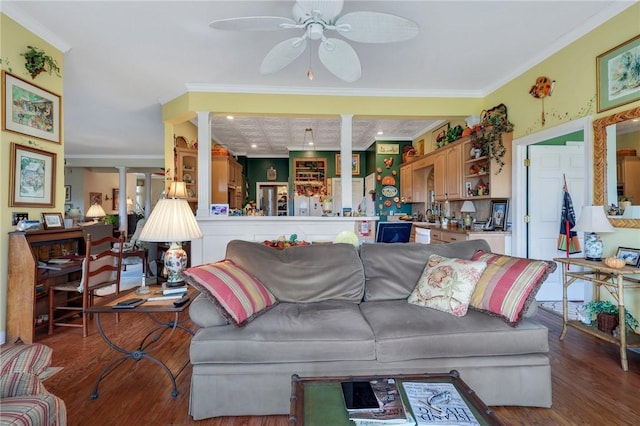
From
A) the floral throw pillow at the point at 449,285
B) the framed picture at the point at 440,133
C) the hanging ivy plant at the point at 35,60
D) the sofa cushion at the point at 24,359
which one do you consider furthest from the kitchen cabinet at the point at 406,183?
the sofa cushion at the point at 24,359

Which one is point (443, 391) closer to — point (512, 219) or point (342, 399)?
point (342, 399)

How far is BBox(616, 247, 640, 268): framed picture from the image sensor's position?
2.42 metres

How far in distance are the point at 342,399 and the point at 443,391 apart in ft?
1.37

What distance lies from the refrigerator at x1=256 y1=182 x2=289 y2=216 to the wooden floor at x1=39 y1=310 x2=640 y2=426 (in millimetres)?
6703

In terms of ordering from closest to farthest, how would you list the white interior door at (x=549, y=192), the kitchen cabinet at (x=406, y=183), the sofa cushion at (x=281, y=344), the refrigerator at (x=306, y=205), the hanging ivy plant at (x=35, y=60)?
the sofa cushion at (x=281, y=344) → the hanging ivy plant at (x=35, y=60) → the white interior door at (x=549, y=192) → the kitchen cabinet at (x=406, y=183) → the refrigerator at (x=306, y=205)

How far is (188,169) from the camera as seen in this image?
5.39m

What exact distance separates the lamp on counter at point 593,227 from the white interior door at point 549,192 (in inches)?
49.6

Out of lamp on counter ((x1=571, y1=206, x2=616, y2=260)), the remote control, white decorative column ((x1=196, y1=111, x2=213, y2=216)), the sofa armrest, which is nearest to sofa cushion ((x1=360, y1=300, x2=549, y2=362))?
the sofa armrest

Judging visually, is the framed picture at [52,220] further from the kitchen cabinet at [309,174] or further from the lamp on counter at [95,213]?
the lamp on counter at [95,213]

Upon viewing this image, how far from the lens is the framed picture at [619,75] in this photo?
2.51 m

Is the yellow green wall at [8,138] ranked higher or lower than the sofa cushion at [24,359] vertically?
higher

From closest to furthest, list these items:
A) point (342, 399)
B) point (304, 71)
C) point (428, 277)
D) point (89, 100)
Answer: point (342, 399), point (428, 277), point (304, 71), point (89, 100)

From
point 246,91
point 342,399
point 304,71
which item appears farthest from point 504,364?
point 246,91

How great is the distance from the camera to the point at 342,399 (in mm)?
1237
